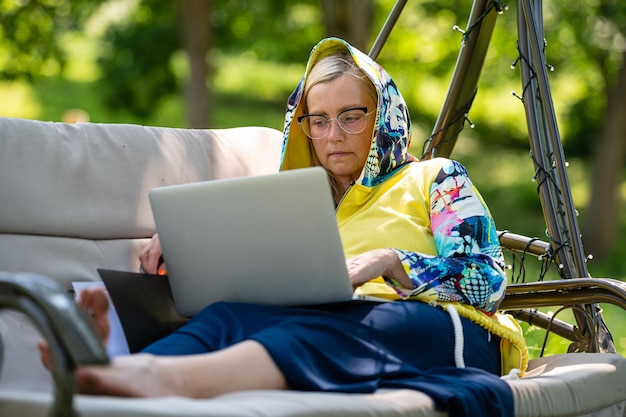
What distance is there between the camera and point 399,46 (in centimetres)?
1314

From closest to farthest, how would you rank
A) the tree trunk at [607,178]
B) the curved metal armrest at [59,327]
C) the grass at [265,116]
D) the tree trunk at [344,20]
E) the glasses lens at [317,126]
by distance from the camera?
the curved metal armrest at [59,327], the glasses lens at [317,126], the tree trunk at [344,20], the tree trunk at [607,178], the grass at [265,116]

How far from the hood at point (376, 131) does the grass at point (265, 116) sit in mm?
8089

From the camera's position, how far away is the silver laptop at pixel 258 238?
2.49 m

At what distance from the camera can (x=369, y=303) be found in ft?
8.79

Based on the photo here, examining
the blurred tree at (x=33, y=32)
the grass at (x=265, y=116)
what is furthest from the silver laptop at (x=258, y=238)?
the grass at (x=265, y=116)

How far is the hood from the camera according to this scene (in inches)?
122

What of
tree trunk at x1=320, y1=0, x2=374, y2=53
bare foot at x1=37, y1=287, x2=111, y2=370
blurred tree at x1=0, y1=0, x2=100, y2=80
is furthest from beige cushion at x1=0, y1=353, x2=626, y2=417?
blurred tree at x1=0, y1=0, x2=100, y2=80

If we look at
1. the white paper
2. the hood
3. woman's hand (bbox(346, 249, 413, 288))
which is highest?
the hood

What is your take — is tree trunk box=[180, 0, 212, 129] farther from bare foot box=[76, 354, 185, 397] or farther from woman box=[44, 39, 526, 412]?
bare foot box=[76, 354, 185, 397]

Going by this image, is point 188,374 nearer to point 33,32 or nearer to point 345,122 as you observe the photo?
point 345,122

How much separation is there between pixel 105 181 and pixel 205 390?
3.74 feet

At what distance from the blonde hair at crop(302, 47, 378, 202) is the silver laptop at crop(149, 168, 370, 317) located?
0.70 meters

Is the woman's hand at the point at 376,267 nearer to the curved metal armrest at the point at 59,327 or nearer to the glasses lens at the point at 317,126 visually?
the glasses lens at the point at 317,126

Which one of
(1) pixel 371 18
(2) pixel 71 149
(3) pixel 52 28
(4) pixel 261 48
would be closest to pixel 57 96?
(4) pixel 261 48
